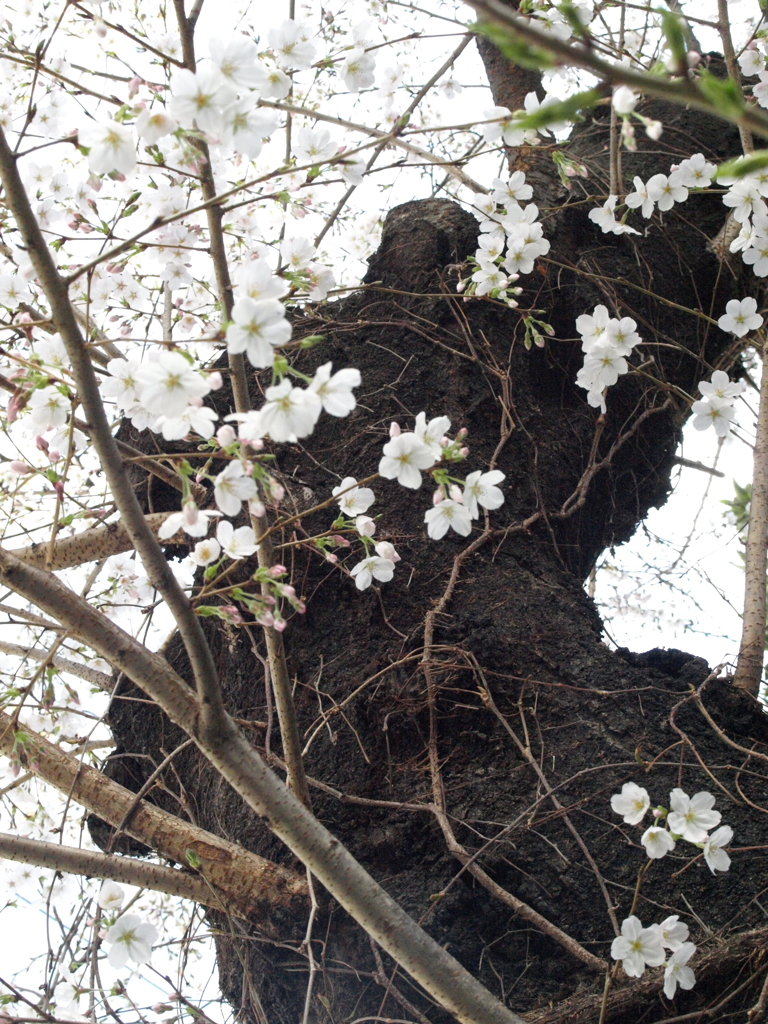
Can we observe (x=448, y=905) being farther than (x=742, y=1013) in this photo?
Yes

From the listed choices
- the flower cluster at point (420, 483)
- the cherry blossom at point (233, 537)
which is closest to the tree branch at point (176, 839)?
the cherry blossom at point (233, 537)

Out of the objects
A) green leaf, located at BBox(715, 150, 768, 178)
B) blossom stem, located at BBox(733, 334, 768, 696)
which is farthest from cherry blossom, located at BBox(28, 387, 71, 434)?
blossom stem, located at BBox(733, 334, 768, 696)

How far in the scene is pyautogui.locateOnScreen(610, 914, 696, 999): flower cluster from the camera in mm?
1207

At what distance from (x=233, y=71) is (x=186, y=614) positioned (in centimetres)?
83

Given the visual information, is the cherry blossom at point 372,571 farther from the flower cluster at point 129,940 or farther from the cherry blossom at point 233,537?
the flower cluster at point 129,940

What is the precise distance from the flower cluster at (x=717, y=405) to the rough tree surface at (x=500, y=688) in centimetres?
22

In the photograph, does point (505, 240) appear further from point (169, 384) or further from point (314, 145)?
point (169, 384)

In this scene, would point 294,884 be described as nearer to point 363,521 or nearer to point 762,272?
point 363,521

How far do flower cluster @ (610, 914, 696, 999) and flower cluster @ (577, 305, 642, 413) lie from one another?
1.24 metres

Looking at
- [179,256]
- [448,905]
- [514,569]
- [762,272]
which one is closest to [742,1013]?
[448,905]

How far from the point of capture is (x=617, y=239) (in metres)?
2.53

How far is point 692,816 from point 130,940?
0.98 meters

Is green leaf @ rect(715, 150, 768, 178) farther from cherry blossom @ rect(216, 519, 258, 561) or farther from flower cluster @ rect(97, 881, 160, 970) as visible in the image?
flower cluster @ rect(97, 881, 160, 970)

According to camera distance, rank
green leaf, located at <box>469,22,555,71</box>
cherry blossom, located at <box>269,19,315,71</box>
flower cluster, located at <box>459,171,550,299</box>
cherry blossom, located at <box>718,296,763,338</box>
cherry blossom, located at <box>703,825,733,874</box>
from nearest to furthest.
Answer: green leaf, located at <box>469,22,555,71</box>, cherry blossom, located at <box>703,825,733,874</box>, cherry blossom, located at <box>269,19,315,71</box>, flower cluster, located at <box>459,171,550,299</box>, cherry blossom, located at <box>718,296,763,338</box>
